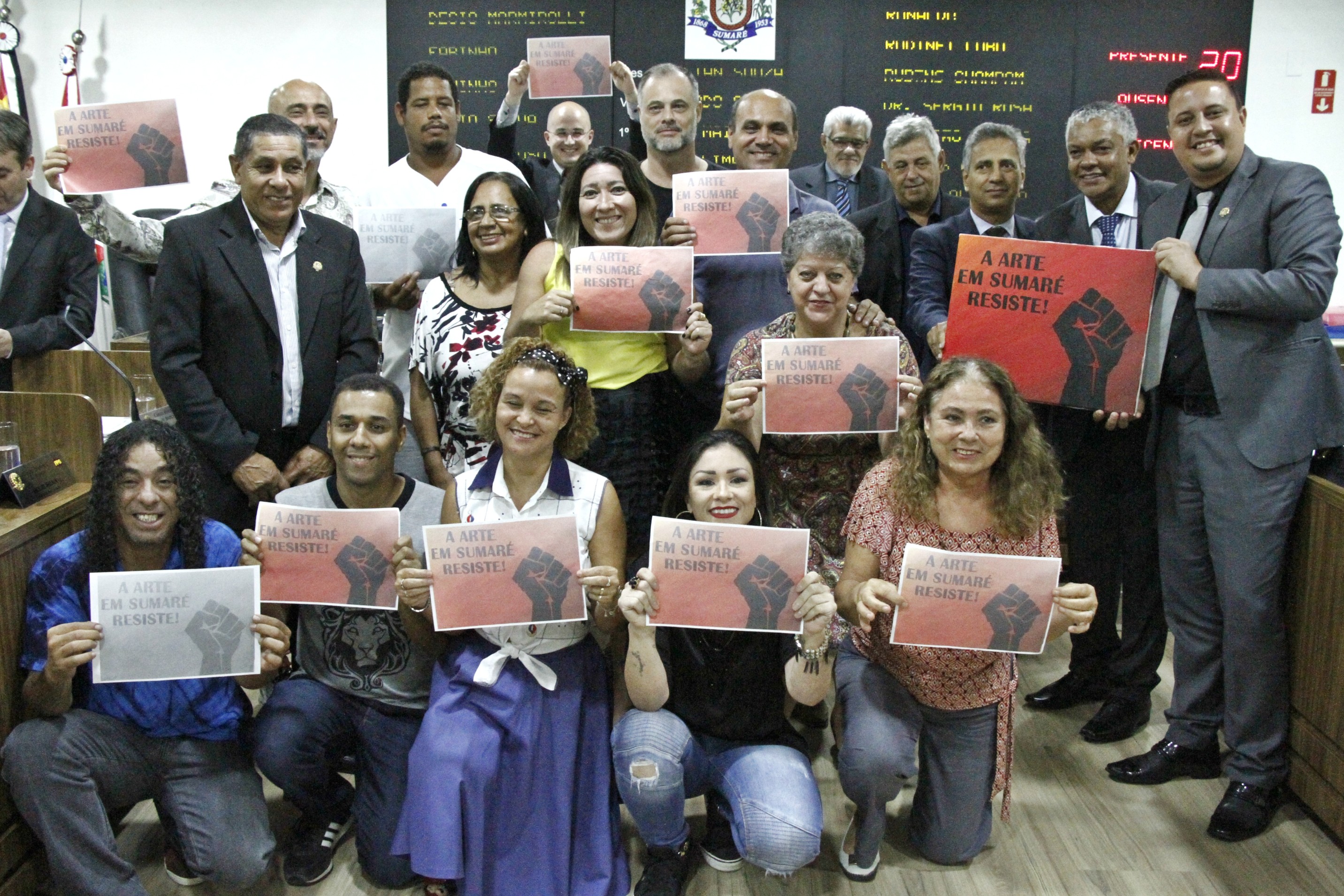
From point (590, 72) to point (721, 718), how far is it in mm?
2421

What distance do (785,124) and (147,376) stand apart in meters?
2.30

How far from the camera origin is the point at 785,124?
328 cm

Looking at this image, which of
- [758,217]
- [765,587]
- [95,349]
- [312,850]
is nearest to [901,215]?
[758,217]

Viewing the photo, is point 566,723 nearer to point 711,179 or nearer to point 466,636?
point 466,636

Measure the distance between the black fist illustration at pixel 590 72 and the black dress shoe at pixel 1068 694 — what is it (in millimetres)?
2550

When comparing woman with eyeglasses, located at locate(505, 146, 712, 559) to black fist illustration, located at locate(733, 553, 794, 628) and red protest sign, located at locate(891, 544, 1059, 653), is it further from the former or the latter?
red protest sign, located at locate(891, 544, 1059, 653)

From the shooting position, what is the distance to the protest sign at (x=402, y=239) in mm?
3111

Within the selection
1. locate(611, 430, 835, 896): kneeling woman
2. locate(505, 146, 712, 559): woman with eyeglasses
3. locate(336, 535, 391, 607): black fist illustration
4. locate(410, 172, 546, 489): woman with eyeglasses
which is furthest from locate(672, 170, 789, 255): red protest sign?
locate(336, 535, 391, 607): black fist illustration

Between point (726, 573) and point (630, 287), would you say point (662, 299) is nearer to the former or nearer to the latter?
point (630, 287)

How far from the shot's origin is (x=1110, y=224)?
3.11 metres

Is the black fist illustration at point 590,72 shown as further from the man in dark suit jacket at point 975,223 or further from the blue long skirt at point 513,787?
the blue long skirt at point 513,787

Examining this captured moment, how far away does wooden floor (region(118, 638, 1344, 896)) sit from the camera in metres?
2.40

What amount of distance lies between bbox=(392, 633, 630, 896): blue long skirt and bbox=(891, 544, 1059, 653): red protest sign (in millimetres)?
756

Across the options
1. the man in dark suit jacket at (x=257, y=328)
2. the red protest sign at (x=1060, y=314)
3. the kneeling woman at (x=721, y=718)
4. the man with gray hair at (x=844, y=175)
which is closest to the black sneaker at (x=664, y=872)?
the kneeling woman at (x=721, y=718)
